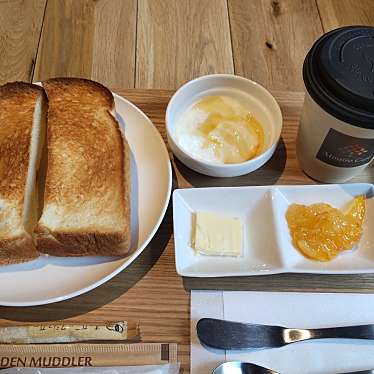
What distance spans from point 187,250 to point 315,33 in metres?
1.12

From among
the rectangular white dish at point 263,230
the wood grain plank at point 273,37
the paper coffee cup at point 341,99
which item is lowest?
the wood grain plank at point 273,37

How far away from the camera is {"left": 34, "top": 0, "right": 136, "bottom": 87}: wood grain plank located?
4.86 ft

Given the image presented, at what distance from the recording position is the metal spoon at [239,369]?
0.75 metres

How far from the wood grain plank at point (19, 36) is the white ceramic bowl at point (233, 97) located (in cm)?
69

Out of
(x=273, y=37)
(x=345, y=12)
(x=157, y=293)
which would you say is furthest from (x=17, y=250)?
(x=345, y=12)

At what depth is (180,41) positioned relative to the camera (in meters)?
1.56

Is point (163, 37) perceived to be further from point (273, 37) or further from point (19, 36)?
point (19, 36)

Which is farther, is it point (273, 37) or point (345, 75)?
point (273, 37)

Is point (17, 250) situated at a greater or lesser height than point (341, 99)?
lesser

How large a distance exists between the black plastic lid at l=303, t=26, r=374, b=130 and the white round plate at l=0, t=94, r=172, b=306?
0.35m

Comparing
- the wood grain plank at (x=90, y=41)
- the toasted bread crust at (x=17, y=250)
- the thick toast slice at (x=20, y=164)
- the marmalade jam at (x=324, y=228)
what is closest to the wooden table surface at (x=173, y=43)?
the wood grain plank at (x=90, y=41)

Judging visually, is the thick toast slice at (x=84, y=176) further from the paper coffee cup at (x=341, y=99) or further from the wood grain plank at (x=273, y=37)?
the wood grain plank at (x=273, y=37)

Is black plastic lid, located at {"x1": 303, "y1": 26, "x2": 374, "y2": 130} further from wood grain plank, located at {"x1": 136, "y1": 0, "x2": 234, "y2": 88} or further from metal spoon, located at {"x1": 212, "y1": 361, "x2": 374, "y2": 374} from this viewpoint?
wood grain plank, located at {"x1": 136, "y1": 0, "x2": 234, "y2": 88}

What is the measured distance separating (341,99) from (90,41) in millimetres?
1041
